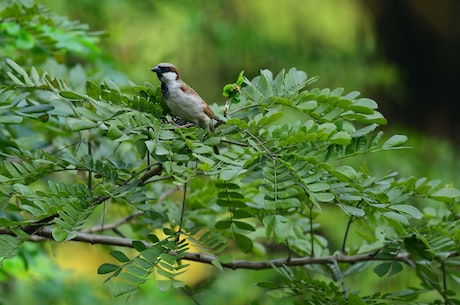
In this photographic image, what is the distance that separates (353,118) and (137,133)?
0.84 feet

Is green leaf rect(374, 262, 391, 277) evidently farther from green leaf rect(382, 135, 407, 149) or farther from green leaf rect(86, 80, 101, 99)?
green leaf rect(86, 80, 101, 99)

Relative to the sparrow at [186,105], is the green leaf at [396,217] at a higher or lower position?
lower

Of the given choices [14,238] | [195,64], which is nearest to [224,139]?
[14,238]

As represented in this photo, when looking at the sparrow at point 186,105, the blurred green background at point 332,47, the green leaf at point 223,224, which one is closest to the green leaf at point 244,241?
the green leaf at point 223,224

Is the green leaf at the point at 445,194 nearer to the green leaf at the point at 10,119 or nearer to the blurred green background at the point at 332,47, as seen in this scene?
the green leaf at the point at 10,119

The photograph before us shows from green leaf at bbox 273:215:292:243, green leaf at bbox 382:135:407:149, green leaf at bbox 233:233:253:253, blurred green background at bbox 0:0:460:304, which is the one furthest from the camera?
blurred green background at bbox 0:0:460:304

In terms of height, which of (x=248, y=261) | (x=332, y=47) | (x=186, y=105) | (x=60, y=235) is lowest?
(x=332, y=47)

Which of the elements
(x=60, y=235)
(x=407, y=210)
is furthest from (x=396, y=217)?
(x=60, y=235)

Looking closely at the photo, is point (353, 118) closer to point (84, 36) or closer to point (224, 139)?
point (224, 139)

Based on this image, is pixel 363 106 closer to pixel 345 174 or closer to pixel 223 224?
pixel 345 174

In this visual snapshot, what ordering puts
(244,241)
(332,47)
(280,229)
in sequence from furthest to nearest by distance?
(332,47) → (244,241) → (280,229)

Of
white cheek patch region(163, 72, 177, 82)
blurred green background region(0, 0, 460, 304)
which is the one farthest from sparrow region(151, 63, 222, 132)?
blurred green background region(0, 0, 460, 304)

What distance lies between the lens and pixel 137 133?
698 millimetres

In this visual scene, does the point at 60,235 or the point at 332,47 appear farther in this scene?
the point at 332,47
